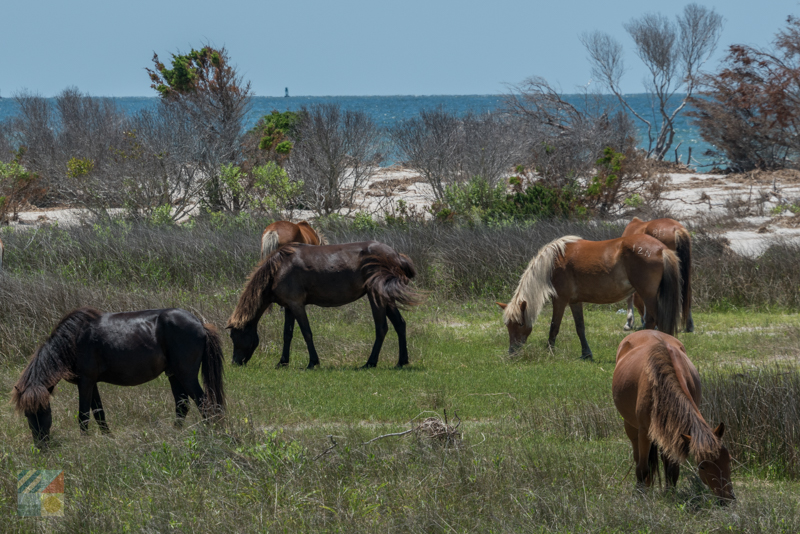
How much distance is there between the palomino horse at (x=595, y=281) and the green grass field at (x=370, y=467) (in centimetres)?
150

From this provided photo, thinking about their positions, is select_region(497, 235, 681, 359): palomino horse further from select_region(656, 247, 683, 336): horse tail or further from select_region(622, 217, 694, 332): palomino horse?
select_region(622, 217, 694, 332): palomino horse

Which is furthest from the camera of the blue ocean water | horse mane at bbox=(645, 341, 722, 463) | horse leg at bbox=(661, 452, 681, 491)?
the blue ocean water

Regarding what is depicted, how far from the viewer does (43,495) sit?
520 cm

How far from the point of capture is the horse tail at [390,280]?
952cm

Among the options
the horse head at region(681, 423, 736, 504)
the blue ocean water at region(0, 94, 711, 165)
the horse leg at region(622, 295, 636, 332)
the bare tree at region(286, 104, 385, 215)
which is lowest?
the horse leg at region(622, 295, 636, 332)

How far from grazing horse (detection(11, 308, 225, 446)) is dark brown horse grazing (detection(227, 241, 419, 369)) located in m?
3.25

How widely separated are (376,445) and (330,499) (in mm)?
903

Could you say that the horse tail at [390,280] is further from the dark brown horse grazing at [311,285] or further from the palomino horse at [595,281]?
the palomino horse at [595,281]

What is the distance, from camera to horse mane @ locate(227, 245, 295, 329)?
31.6ft

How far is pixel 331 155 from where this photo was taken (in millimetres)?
22719

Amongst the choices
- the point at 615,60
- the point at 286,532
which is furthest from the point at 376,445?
the point at 615,60

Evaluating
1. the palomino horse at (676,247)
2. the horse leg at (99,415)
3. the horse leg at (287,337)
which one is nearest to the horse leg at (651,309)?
the palomino horse at (676,247)

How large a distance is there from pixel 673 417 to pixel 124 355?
416 centimetres

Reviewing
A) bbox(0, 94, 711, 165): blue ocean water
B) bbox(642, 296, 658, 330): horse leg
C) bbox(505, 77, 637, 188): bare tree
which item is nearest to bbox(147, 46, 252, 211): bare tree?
bbox(0, 94, 711, 165): blue ocean water
